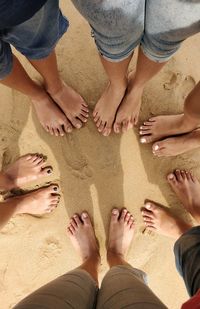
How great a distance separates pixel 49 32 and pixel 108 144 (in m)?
0.65

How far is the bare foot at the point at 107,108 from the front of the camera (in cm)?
136

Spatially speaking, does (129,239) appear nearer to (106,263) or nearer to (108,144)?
(106,263)

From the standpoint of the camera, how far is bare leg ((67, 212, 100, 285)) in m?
1.46

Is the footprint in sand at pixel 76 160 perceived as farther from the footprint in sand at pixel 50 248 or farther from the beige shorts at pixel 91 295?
the beige shorts at pixel 91 295

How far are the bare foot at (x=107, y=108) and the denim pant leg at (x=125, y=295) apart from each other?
60 centimetres

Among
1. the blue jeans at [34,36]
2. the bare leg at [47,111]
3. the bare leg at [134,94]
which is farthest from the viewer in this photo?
the bare leg at [47,111]

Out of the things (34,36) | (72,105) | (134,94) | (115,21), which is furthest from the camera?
(72,105)

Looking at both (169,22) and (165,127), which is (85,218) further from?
(169,22)

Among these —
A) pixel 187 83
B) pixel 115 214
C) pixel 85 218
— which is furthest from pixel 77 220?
pixel 187 83

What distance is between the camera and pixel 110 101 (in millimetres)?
1403

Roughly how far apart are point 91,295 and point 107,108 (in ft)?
2.36

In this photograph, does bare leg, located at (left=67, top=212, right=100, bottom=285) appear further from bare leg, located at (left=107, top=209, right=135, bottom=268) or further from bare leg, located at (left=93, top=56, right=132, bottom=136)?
bare leg, located at (left=93, top=56, right=132, bottom=136)

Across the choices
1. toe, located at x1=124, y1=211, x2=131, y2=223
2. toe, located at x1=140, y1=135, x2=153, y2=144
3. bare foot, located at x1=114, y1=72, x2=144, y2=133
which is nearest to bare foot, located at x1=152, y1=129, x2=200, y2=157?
toe, located at x1=140, y1=135, x2=153, y2=144

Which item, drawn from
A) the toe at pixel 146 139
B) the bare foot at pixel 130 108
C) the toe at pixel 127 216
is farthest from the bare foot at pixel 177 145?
the toe at pixel 127 216
